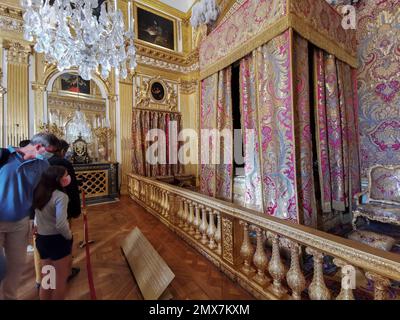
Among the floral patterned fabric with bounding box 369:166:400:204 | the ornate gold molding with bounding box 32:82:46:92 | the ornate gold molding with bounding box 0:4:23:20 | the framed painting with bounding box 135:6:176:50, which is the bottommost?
the floral patterned fabric with bounding box 369:166:400:204

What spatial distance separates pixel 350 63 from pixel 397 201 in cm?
261

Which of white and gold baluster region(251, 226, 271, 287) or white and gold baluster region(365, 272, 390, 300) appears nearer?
white and gold baluster region(365, 272, 390, 300)

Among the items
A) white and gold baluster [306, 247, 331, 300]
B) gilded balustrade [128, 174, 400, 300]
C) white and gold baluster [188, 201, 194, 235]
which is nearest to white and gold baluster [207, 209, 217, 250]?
gilded balustrade [128, 174, 400, 300]

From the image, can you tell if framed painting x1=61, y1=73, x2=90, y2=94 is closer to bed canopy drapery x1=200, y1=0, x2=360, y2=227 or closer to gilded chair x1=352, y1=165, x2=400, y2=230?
bed canopy drapery x1=200, y1=0, x2=360, y2=227

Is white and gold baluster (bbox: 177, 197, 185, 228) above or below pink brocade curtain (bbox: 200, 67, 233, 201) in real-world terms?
below

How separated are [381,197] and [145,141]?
6.90 m

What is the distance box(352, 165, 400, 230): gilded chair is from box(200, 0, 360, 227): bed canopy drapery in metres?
0.25

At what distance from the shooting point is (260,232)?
1.81m

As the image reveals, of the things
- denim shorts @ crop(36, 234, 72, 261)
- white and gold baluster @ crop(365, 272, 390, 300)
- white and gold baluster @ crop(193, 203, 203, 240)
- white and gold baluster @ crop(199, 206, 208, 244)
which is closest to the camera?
white and gold baluster @ crop(365, 272, 390, 300)

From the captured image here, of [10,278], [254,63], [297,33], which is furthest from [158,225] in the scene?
[297,33]

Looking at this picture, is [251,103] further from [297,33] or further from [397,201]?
[397,201]

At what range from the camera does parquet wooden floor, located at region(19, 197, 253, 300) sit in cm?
187

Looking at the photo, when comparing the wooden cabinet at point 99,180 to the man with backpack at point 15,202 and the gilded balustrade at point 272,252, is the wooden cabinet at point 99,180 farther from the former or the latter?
the man with backpack at point 15,202

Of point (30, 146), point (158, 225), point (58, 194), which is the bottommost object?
point (158, 225)
